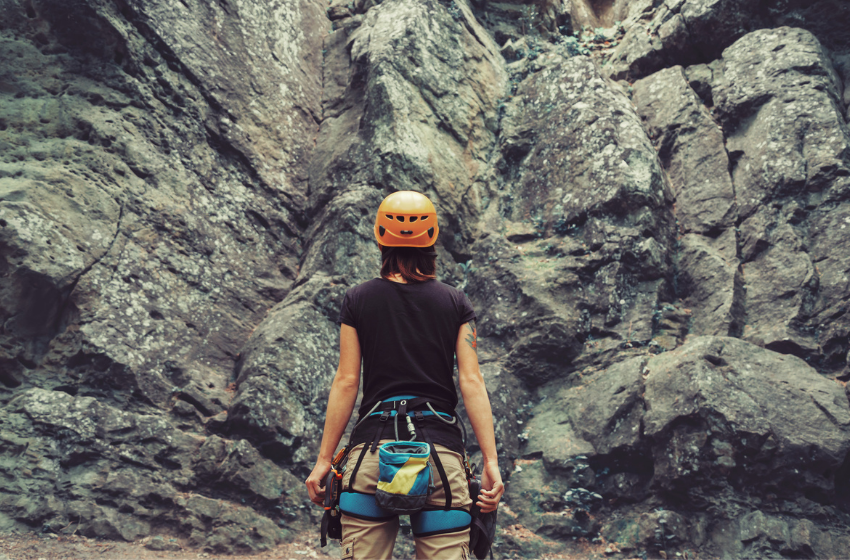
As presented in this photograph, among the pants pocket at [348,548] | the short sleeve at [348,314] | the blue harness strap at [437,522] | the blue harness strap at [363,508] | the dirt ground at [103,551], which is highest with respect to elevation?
the short sleeve at [348,314]

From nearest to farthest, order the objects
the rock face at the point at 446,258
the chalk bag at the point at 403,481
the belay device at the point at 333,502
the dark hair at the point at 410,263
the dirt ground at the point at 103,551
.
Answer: the chalk bag at the point at 403,481, the belay device at the point at 333,502, the dark hair at the point at 410,263, the dirt ground at the point at 103,551, the rock face at the point at 446,258

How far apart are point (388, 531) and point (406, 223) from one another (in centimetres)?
153

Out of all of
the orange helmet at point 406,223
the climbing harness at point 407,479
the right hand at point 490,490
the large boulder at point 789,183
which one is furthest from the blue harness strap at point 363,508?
the large boulder at point 789,183

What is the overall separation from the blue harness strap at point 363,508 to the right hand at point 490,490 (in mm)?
467

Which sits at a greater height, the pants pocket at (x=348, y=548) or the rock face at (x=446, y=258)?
the rock face at (x=446, y=258)

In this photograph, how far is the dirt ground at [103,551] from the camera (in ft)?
16.4

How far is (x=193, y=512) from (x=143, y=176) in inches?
179

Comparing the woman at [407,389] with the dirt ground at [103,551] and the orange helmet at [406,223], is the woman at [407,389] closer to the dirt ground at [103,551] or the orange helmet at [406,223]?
the orange helmet at [406,223]

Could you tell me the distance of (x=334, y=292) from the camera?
25.1ft

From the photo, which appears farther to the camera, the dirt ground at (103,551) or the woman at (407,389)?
the dirt ground at (103,551)

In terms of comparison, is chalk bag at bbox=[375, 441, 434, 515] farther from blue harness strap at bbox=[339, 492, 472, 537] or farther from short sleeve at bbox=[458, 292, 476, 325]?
short sleeve at bbox=[458, 292, 476, 325]

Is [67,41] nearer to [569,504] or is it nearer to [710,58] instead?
[569,504]

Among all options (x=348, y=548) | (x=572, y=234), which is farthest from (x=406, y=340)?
(x=572, y=234)

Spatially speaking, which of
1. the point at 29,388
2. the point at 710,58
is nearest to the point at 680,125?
the point at 710,58
